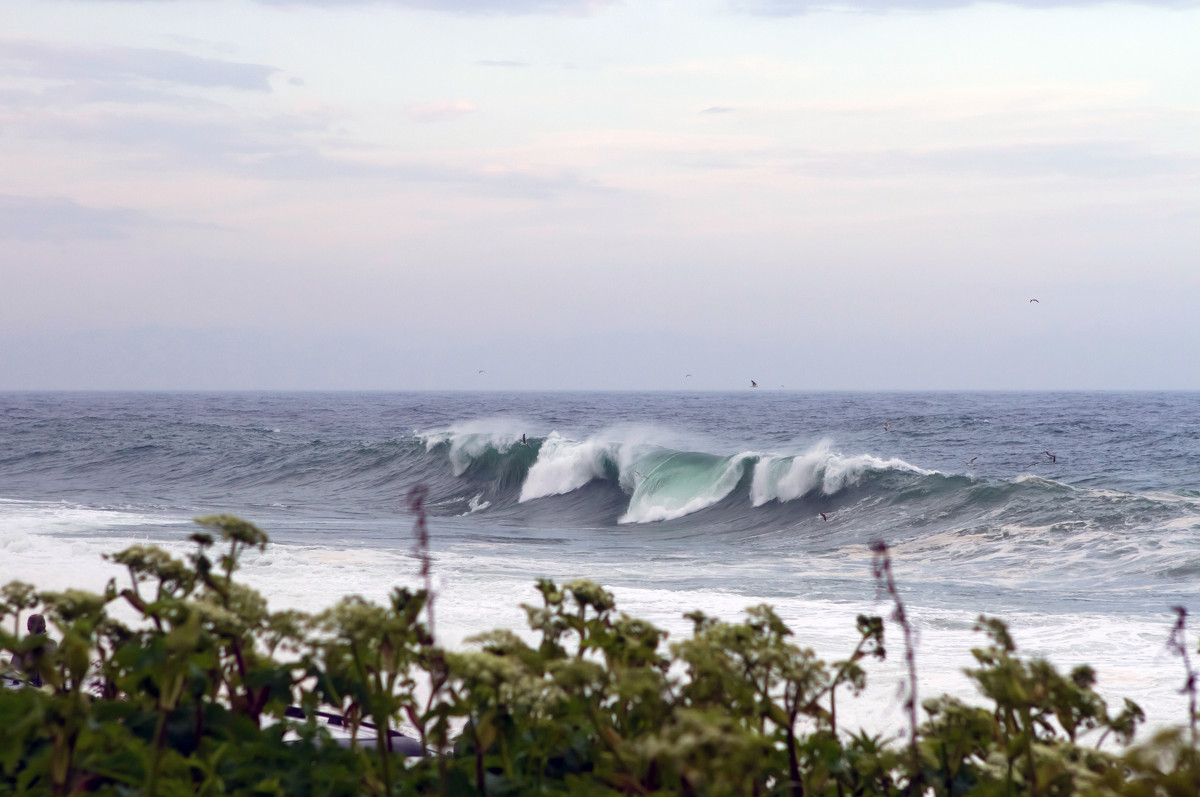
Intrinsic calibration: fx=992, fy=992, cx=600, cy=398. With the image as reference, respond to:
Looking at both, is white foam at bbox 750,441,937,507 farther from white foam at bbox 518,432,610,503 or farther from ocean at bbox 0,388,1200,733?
white foam at bbox 518,432,610,503

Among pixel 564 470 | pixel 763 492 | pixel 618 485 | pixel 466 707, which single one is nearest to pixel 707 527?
pixel 763 492

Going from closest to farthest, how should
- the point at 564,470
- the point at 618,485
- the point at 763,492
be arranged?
the point at 763,492 → the point at 618,485 → the point at 564,470

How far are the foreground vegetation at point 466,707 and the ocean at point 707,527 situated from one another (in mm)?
495

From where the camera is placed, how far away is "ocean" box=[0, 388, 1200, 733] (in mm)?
8031

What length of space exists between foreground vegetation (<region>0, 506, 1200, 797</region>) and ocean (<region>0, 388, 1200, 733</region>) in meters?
0.49

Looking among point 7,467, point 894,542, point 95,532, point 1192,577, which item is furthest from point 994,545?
point 7,467

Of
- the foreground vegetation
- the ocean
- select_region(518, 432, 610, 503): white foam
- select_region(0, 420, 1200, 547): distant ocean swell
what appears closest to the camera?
the foreground vegetation

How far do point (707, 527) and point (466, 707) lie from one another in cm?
1854

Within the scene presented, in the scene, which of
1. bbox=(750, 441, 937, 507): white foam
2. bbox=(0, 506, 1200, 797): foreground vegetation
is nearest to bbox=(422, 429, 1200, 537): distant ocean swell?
bbox=(750, 441, 937, 507): white foam

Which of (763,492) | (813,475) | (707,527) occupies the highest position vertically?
(813,475)

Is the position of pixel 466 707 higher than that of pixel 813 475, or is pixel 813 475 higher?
pixel 466 707

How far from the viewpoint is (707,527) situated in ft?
65.7

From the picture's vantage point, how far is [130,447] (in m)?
36.3

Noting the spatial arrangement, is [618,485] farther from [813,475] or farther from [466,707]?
[466,707]
